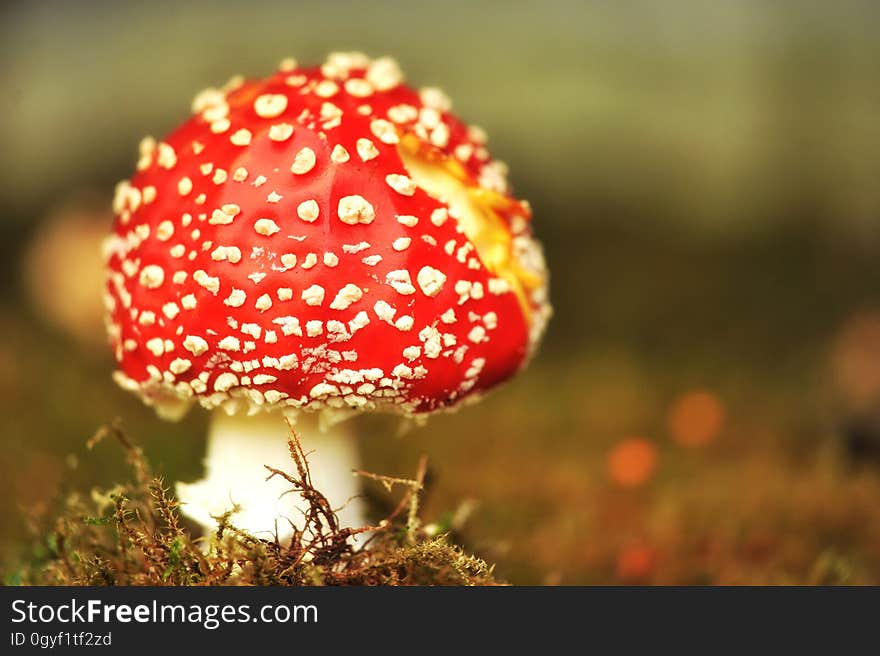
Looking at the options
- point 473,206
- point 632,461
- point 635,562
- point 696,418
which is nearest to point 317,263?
point 473,206

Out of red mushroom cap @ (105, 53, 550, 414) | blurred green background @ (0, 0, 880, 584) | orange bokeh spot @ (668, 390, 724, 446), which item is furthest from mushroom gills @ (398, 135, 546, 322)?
orange bokeh spot @ (668, 390, 724, 446)

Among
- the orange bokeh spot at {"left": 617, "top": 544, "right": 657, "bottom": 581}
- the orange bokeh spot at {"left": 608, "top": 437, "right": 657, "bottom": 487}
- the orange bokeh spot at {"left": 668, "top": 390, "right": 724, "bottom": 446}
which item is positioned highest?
the orange bokeh spot at {"left": 617, "top": 544, "right": 657, "bottom": 581}

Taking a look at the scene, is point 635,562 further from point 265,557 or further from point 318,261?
point 318,261

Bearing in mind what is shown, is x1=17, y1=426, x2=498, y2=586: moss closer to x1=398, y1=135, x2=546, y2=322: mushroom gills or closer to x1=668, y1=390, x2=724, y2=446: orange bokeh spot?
x1=398, y1=135, x2=546, y2=322: mushroom gills

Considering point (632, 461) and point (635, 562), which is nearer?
point (635, 562)

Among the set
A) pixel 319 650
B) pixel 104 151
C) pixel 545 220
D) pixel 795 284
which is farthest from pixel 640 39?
pixel 319 650

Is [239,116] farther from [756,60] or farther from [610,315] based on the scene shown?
[756,60]
